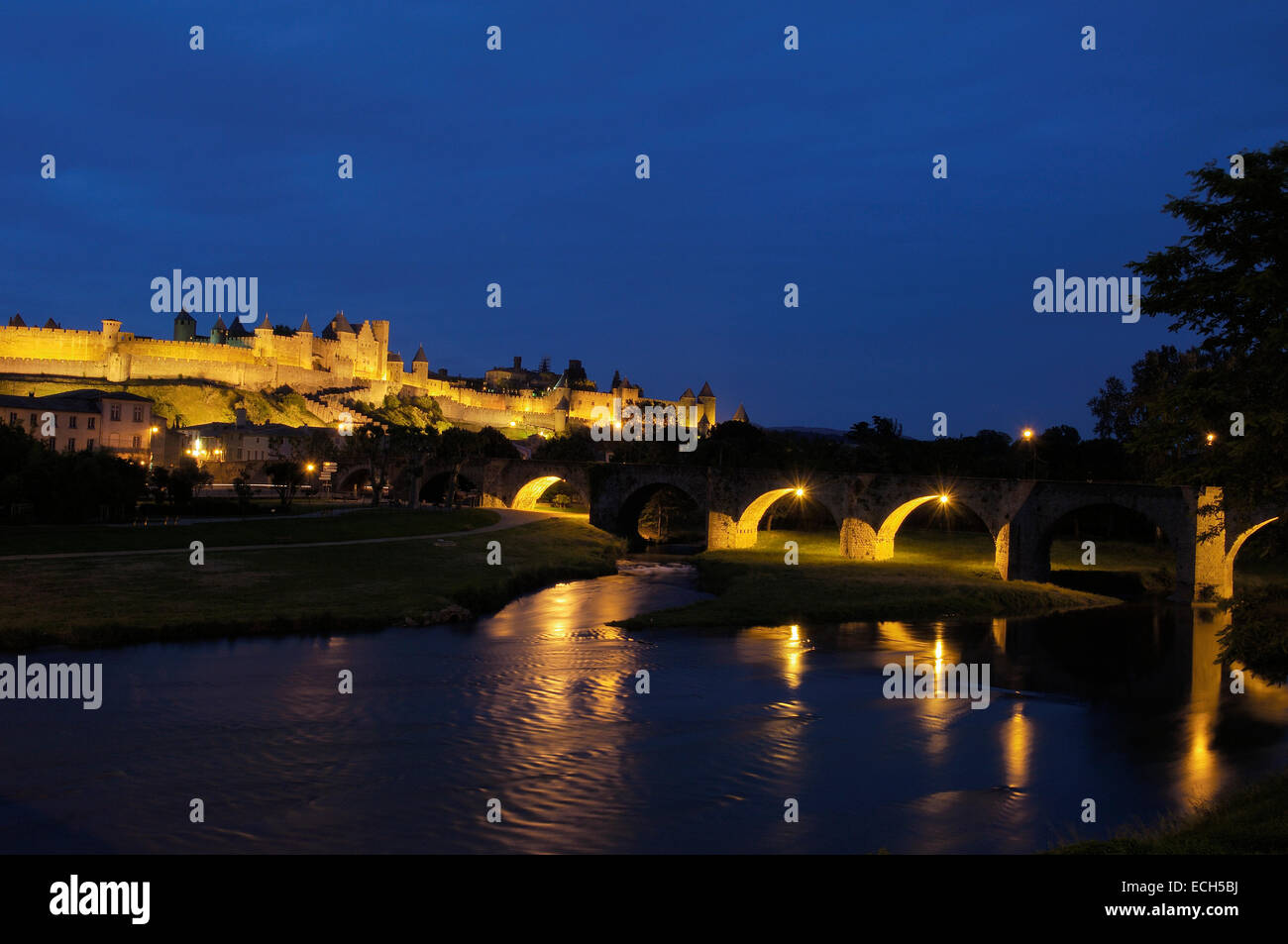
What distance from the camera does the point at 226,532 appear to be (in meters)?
42.6

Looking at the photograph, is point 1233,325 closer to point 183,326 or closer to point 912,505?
point 912,505

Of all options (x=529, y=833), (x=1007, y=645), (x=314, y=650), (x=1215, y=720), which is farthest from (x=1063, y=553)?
(x=529, y=833)

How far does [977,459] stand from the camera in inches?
3201

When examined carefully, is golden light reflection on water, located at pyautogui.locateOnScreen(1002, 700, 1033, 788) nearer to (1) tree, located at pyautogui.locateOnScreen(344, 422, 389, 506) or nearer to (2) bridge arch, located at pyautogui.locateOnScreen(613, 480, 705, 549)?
(2) bridge arch, located at pyautogui.locateOnScreen(613, 480, 705, 549)

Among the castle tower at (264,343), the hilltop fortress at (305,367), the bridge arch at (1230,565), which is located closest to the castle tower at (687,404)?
the hilltop fortress at (305,367)

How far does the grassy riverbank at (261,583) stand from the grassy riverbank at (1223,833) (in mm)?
23157

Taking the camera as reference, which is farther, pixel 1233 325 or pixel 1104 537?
pixel 1104 537

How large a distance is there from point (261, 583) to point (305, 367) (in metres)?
126

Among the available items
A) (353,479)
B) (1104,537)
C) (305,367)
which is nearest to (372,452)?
(353,479)

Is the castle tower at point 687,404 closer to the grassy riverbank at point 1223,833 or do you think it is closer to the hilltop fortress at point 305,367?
the hilltop fortress at point 305,367

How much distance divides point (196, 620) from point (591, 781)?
632 inches

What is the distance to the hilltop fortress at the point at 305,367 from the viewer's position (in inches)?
5251

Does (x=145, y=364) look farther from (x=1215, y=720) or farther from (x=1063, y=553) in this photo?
(x=1215, y=720)

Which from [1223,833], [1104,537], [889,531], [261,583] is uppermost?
[889,531]
